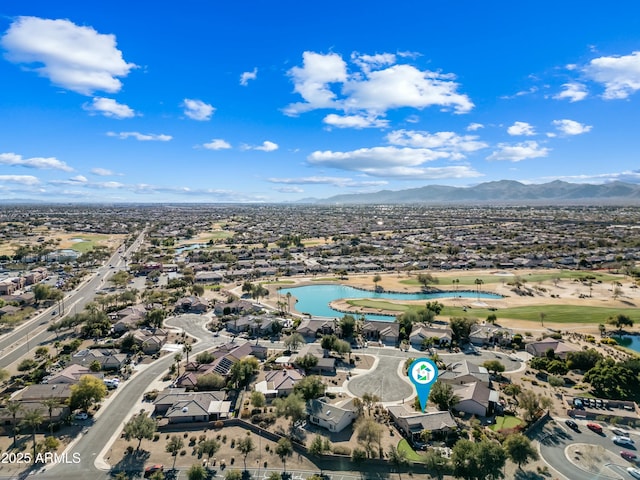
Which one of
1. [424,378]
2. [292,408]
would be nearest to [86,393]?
[292,408]

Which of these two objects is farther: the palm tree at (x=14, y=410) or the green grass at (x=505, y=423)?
the green grass at (x=505, y=423)

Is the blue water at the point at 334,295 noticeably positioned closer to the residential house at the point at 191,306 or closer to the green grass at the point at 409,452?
the residential house at the point at 191,306

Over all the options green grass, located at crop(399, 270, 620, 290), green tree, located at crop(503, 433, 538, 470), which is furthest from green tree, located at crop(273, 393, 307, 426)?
green grass, located at crop(399, 270, 620, 290)

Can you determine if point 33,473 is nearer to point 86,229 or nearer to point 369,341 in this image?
point 369,341

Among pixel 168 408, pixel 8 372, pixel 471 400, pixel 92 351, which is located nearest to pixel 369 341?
pixel 471 400

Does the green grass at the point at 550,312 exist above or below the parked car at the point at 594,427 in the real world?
above

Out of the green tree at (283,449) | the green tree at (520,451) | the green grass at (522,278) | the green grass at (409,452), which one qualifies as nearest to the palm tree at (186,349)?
the green tree at (283,449)
